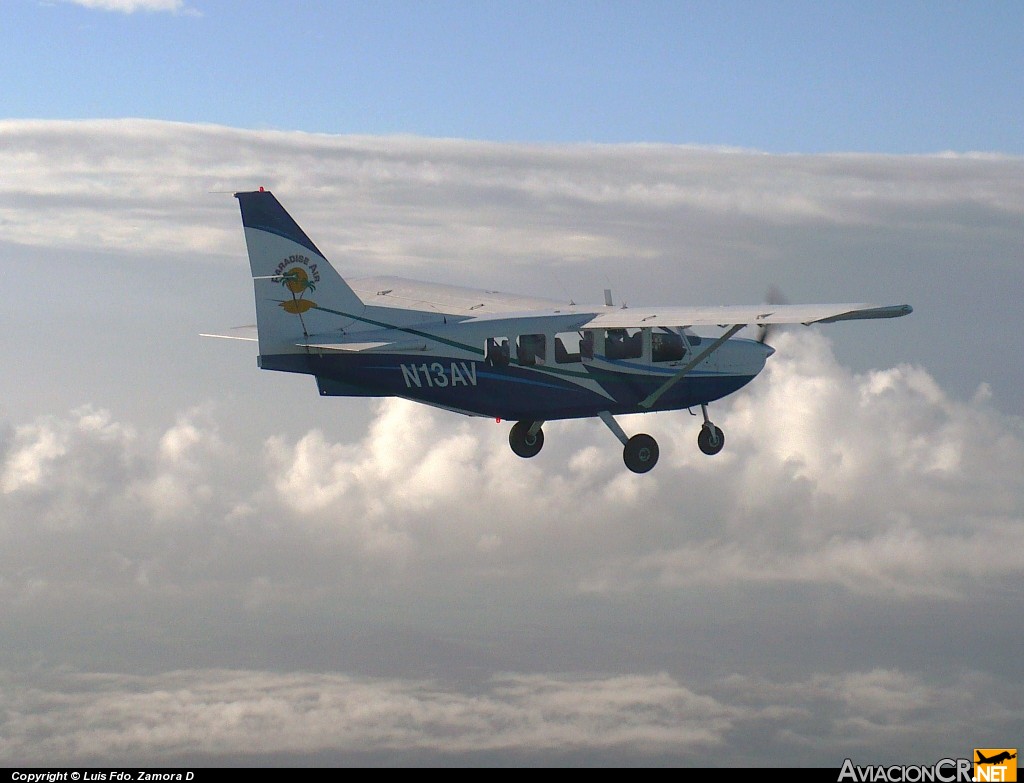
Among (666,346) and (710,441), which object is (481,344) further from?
(710,441)

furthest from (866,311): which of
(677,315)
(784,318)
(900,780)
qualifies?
(900,780)

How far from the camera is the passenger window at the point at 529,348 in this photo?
33812 mm

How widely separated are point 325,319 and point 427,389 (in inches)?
117

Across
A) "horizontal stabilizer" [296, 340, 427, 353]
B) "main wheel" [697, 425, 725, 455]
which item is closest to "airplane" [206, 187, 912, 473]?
"horizontal stabilizer" [296, 340, 427, 353]

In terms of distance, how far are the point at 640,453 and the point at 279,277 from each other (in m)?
10.1

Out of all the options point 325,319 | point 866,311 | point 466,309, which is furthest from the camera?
point 466,309

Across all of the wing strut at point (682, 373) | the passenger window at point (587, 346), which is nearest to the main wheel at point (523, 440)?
the passenger window at point (587, 346)

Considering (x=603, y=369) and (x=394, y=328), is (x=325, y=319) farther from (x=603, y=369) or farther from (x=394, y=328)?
(x=603, y=369)

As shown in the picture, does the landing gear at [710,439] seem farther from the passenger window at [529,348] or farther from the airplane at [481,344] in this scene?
the passenger window at [529,348]

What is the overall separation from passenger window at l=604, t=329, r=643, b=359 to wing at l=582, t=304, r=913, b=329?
673mm

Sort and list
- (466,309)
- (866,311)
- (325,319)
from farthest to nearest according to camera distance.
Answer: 1. (466,309)
2. (325,319)
3. (866,311)

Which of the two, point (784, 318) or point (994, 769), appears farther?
point (994, 769)

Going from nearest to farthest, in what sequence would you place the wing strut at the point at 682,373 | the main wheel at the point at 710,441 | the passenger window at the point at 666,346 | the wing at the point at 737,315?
the wing at the point at 737,315 → the wing strut at the point at 682,373 → the passenger window at the point at 666,346 → the main wheel at the point at 710,441

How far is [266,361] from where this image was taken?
109ft
